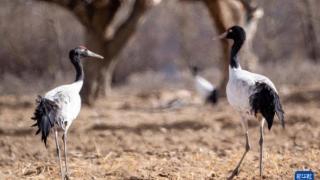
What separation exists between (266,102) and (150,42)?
802 inches

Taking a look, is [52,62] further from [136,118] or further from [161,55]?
[136,118]

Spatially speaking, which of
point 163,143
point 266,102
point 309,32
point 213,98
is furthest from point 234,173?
point 309,32

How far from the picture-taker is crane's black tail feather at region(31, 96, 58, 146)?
7039 mm

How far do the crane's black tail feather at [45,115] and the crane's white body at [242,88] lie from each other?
80.4 inches

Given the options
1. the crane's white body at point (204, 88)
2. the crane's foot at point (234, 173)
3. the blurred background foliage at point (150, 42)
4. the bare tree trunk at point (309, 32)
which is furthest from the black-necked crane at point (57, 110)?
the bare tree trunk at point (309, 32)

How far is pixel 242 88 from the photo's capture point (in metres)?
7.45

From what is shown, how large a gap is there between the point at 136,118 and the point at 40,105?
5.79 m

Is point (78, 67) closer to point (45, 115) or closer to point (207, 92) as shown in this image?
point (45, 115)

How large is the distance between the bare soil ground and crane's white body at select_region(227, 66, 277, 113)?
0.80 m

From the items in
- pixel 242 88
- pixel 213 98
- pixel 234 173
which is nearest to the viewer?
pixel 234 173

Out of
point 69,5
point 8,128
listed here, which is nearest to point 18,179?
Answer: point 8,128

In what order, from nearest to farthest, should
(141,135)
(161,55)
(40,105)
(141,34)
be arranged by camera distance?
(40,105)
(141,135)
(141,34)
(161,55)

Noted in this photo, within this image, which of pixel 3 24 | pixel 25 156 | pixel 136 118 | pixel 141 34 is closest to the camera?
pixel 25 156

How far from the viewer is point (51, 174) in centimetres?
768
